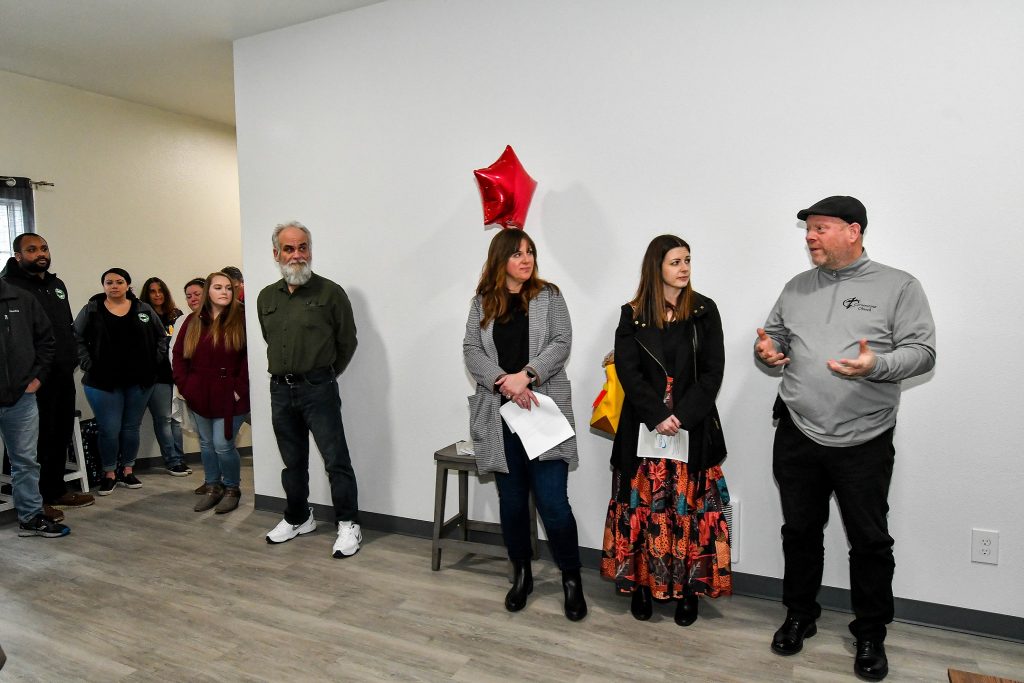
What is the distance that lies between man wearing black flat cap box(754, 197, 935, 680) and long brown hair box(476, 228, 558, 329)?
897 millimetres

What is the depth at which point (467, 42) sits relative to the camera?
132 inches

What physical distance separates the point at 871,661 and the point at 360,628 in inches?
71.8

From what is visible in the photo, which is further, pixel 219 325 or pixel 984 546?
pixel 219 325

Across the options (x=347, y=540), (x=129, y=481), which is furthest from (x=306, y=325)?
(x=129, y=481)

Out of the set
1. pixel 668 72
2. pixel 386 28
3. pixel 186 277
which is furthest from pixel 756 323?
pixel 186 277

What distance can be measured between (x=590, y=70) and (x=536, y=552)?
2.27 meters

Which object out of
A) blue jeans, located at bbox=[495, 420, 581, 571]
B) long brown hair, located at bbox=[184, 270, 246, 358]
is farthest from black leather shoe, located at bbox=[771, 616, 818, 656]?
long brown hair, located at bbox=[184, 270, 246, 358]

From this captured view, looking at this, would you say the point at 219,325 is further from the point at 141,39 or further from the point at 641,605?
the point at 641,605

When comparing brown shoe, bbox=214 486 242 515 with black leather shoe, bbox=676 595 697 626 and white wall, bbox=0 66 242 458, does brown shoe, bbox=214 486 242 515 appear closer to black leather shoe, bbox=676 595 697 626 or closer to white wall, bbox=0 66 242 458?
white wall, bbox=0 66 242 458

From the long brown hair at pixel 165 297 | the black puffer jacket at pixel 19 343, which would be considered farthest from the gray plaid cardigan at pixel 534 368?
the long brown hair at pixel 165 297

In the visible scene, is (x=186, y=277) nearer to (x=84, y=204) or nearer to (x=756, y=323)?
Result: (x=84, y=204)

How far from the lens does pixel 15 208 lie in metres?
4.67

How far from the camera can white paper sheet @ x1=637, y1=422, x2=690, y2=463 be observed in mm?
2541

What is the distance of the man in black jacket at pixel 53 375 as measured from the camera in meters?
4.05
